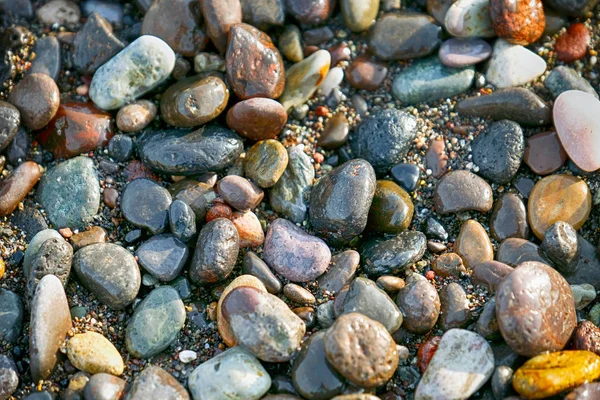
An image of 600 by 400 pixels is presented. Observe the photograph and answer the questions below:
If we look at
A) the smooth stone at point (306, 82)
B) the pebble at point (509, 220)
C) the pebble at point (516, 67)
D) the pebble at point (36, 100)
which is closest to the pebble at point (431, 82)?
the pebble at point (516, 67)

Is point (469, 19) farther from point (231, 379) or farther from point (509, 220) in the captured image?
point (231, 379)

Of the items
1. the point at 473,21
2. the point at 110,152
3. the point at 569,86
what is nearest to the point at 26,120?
the point at 110,152

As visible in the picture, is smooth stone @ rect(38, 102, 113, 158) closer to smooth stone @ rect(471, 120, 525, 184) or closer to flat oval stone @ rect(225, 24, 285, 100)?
flat oval stone @ rect(225, 24, 285, 100)

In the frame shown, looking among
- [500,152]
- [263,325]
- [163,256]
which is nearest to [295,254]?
[263,325]

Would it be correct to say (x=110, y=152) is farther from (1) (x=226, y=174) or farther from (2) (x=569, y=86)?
(2) (x=569, y=86)

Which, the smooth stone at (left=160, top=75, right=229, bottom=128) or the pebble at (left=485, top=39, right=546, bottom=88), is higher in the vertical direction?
the smooth stone at (left=160, top=75, right=229, bottom=128)

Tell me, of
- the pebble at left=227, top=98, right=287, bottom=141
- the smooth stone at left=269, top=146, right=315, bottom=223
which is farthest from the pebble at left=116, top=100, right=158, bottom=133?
the smooth stone at left=269, top=146, right=315, bottom=223

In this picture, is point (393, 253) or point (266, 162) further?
point (266, 162)

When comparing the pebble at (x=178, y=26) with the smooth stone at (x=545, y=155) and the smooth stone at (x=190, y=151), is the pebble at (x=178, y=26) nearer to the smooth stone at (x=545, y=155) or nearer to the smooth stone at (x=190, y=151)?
the smooth stone at (x=190, y=151)
